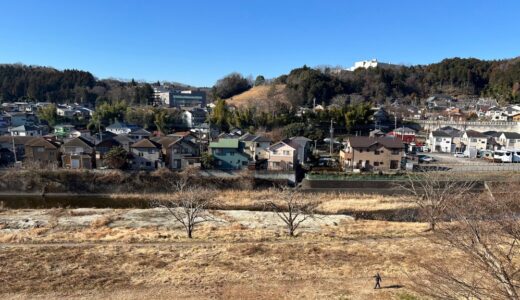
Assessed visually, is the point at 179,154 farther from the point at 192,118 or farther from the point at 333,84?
the point at 333,84

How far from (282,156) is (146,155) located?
1185cm

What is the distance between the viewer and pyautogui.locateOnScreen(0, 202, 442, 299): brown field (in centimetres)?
1031

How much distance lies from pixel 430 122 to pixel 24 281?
54.7 meters

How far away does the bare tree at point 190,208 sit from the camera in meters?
15.9

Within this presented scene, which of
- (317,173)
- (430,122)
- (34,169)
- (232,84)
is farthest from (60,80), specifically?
(430,122)

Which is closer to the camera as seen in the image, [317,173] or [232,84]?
[317,173]

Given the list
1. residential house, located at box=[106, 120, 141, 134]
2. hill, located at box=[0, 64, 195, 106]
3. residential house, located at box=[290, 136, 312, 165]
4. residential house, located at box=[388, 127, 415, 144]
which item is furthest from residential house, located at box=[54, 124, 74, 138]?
residential house, located at box=[388, 127, 415, 144]

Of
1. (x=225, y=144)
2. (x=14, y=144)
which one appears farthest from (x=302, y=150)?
(x=14, y=144)

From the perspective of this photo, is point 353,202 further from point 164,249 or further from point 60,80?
point 60,80

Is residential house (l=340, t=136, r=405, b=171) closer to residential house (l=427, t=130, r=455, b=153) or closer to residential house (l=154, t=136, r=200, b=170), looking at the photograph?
residential house (l=427, t=130, r=455, b=153)

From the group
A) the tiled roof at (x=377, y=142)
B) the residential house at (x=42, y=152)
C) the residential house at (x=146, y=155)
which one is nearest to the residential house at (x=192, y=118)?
the residential house at (x=146, y=155)

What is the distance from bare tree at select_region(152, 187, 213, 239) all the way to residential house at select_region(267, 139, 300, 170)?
7802 mm

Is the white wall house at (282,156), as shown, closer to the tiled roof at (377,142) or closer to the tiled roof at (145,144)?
the tiled roof at (377,142)

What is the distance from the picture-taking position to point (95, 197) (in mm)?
25172
